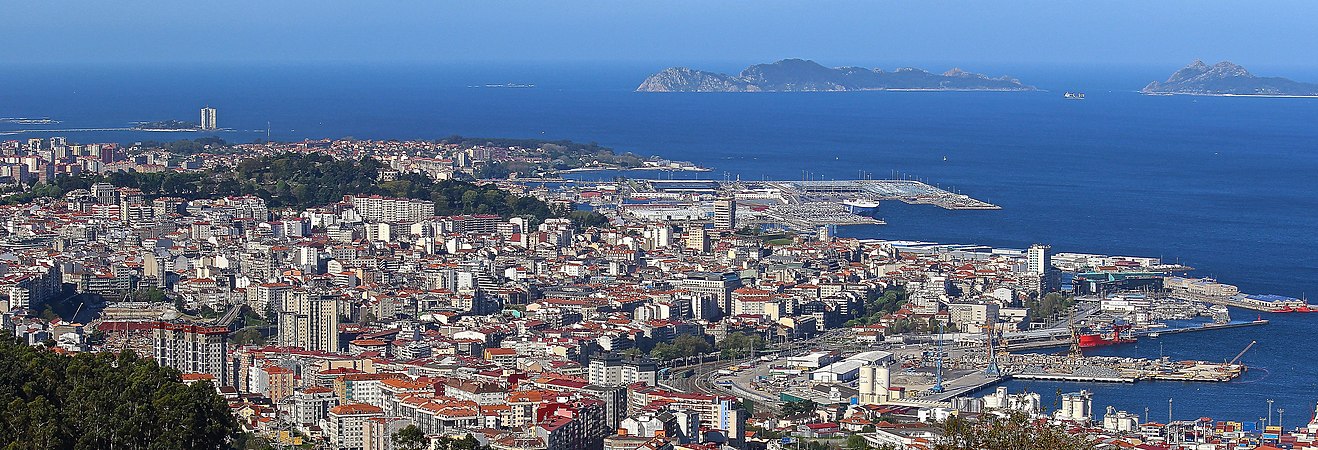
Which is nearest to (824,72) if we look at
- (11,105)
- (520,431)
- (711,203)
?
(11,105)

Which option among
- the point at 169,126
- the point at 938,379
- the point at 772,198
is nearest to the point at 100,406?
the point at 938,379

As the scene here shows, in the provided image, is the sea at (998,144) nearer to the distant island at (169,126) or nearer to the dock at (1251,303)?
the dock at (1251,303)

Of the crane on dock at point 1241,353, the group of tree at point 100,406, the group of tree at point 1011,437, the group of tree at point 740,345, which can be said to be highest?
the group of tree at point 1011,437

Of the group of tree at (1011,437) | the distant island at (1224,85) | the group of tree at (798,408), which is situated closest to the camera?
the group of tree at (1011,437)

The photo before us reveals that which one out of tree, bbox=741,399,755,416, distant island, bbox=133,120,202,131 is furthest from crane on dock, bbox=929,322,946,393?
distant island, bbox=133,120,202,131

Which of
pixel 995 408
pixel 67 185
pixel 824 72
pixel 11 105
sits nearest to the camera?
pixel 995 408

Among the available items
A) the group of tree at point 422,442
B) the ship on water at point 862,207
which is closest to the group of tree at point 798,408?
the group of tree at point 422,442

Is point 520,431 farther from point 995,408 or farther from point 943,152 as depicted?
point 943,152
